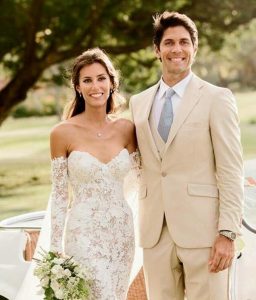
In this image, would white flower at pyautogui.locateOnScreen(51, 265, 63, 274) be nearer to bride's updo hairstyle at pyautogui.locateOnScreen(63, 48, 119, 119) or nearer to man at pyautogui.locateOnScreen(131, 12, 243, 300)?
man at pyautogui.locateOnScreen(131, 12, 243, 300)

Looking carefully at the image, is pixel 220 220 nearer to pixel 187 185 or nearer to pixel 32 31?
pixel 187 185

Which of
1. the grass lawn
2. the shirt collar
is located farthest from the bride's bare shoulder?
the grass lawn

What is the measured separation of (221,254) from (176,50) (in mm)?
972

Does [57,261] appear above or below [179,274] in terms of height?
above

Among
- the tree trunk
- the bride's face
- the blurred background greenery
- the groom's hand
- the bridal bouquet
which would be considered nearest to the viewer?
the groom's hand

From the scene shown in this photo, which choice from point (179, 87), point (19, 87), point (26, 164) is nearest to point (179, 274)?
point (179, 87)

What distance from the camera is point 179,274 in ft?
12.3

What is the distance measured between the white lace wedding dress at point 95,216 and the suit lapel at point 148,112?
0.20 m

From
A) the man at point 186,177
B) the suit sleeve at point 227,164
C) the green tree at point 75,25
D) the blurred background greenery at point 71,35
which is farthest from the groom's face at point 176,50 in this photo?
the green tree at point 75,25

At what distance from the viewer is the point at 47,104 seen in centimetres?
5453

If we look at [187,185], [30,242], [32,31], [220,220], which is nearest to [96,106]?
[187,185]

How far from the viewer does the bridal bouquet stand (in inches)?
142

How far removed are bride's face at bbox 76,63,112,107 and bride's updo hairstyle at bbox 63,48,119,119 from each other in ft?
0.08

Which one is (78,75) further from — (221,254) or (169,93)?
(221,254)
